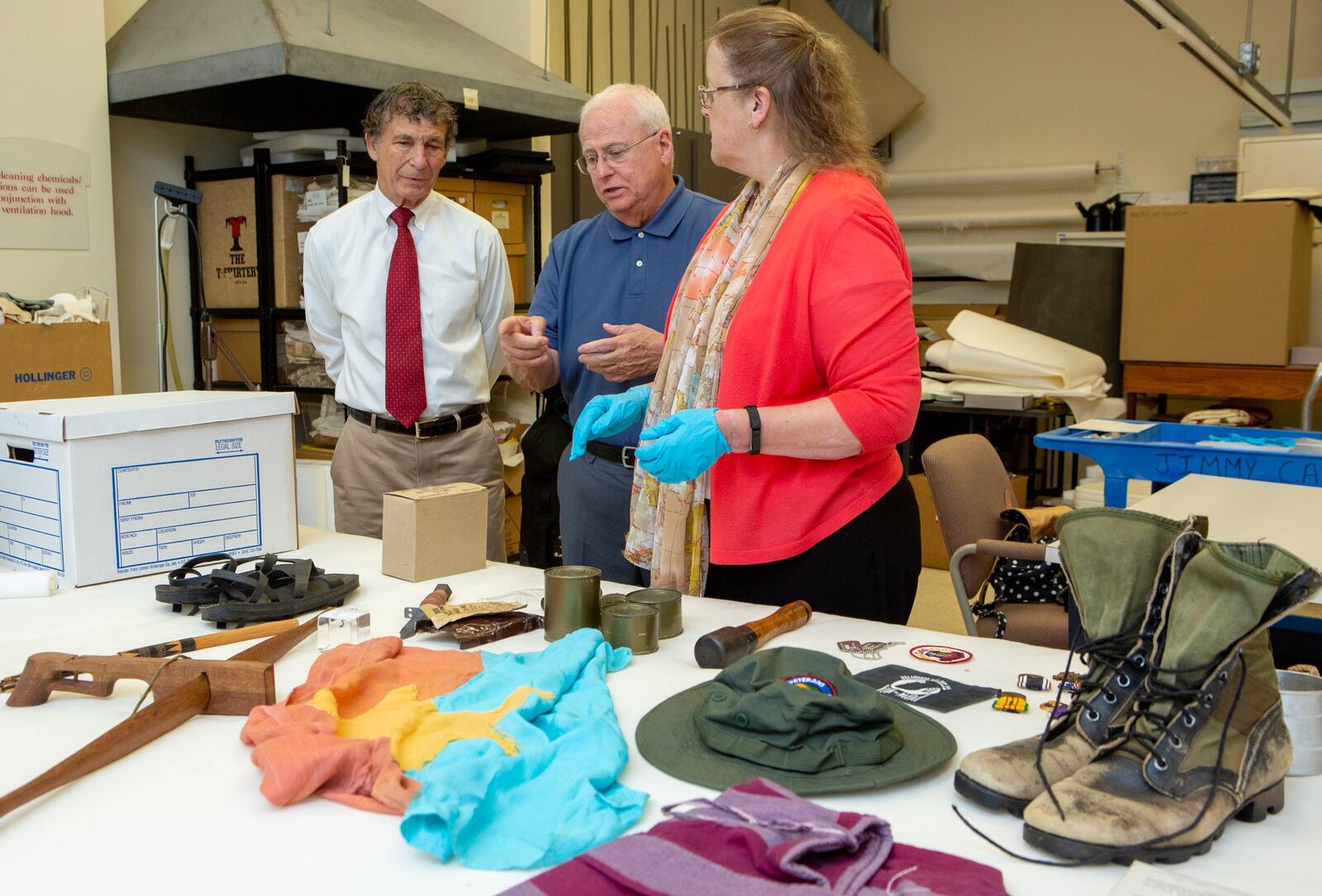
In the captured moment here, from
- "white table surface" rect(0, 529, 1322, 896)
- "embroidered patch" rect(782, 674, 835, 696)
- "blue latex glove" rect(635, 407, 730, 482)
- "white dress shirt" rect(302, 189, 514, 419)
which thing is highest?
"white dress shirt" rect(302, 189, 514, 419)

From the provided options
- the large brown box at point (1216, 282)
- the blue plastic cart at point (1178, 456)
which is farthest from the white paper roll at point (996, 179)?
the blue plastic cart at point (1178, 456)

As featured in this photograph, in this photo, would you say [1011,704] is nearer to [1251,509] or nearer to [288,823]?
[288,823]

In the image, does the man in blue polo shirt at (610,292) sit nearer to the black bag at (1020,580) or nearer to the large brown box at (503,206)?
the black bag at (1020,580)

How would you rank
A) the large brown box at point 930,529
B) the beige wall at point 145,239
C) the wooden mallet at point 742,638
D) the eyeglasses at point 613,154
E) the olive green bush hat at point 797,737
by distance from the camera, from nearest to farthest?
the olive green bush hat at point 797,737 < the wooden mallet at point 742,638 < the eyeglasses at point 613,154 < the beige wall at point 145,239 < the large brown box at point 930,529

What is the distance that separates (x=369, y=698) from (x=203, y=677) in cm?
19

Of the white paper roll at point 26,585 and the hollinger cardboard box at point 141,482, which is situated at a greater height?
the hollinger cardboard box at point 141,482

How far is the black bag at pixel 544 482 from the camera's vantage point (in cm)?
341

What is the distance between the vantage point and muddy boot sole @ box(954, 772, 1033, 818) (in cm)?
A: 105

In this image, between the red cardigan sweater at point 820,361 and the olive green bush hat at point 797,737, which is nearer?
the olive green bush hat at point 797,737

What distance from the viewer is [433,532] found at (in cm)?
199

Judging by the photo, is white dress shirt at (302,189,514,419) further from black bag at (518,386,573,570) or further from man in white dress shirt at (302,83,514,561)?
black bag at (518,386,573,570)

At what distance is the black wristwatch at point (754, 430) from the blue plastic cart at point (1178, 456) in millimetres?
1829

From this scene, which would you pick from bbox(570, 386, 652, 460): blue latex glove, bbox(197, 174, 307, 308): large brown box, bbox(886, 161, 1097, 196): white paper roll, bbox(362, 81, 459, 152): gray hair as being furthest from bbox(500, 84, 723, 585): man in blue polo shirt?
bbox(886, 161, 1097, 196): white paper roll

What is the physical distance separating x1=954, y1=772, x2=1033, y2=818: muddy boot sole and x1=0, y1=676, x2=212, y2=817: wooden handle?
2.85 ft
